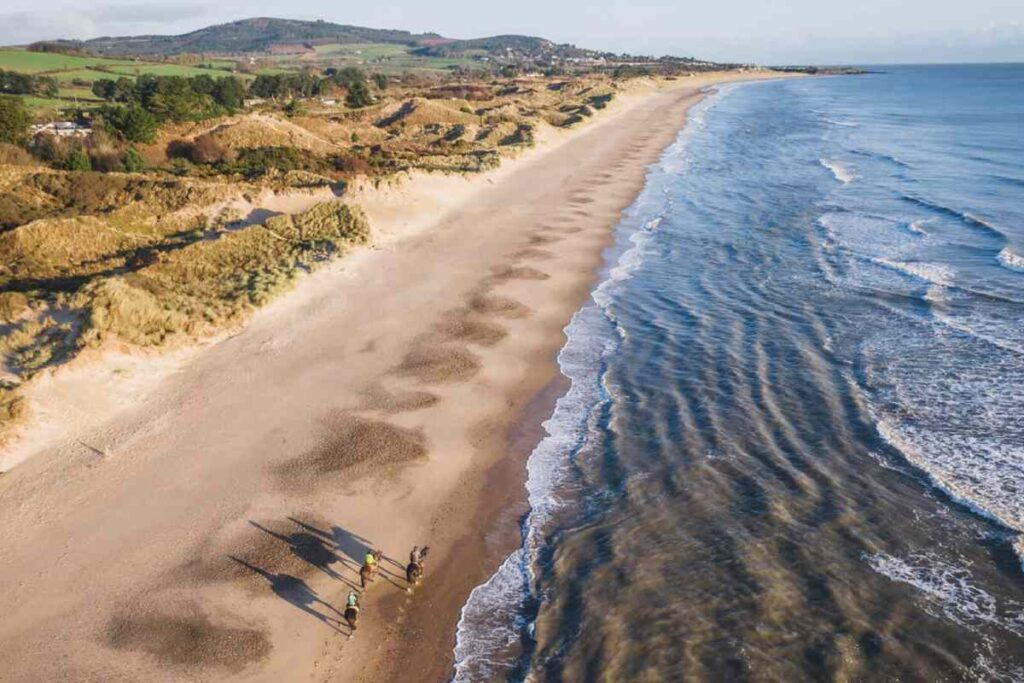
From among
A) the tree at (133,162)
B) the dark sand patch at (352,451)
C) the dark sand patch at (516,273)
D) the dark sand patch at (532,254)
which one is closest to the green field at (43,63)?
the tree at (133,162)

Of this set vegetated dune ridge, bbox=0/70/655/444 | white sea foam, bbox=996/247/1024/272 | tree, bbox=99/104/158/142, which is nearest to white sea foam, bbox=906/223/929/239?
white sea foam, bbox=996/247/1024/272

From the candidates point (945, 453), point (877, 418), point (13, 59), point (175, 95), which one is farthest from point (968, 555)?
point (13, 59)

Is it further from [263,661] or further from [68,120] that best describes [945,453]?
[68,120]

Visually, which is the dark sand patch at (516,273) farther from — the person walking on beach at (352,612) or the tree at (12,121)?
the tree at (12,121)

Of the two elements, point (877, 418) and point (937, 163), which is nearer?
point (877, 418)

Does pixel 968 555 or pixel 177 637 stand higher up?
pixel 968 555

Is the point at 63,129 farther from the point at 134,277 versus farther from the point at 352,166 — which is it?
the point at 134,277

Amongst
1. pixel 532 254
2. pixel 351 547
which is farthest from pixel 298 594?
pixel 532 254

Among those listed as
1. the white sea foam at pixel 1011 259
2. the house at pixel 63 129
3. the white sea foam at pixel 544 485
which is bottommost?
the white sea foam at pixel 544 485
